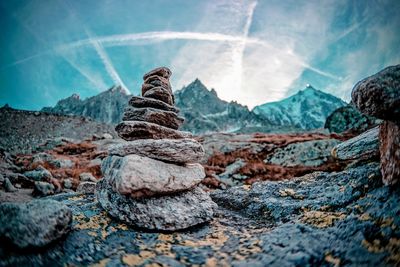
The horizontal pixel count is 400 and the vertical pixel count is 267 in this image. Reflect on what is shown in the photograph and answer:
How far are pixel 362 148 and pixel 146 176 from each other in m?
5.51

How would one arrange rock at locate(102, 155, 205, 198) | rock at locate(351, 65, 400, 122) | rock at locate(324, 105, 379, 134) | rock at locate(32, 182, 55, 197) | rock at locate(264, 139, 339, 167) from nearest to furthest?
rock at locate(351, 65, 400, 122)
rock at locate(102, 155, 205, 198)
rock at locate(32, 182, 55, 197)
rock at locate(264, 139, 339, 167)
rock at locate(324, 105, 379, 134)

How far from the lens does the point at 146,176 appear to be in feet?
14.9

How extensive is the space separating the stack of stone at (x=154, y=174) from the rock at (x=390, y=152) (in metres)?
3.71

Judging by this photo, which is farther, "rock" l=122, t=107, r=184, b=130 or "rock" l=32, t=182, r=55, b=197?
"rock" l=32, t=182, r=55, b=197

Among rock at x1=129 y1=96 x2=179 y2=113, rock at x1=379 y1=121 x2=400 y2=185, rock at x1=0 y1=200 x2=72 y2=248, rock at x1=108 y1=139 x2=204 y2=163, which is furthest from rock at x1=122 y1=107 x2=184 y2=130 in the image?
rock at x1=379 y1=121 x2=400 y2=185

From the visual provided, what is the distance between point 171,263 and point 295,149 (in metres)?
21.6

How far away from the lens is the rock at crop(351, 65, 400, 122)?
3301 mm

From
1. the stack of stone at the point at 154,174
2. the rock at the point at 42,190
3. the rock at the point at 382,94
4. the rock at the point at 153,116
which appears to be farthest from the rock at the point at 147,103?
the rock at the point at 42,190

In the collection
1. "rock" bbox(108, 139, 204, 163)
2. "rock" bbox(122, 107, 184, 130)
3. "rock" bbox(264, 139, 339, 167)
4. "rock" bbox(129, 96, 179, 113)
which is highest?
"rock" bbox(264, 139, 339, 167)

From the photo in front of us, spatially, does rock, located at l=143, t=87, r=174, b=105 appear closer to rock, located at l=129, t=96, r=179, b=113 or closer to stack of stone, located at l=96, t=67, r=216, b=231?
stack of stone, located at l=96, t=67, r=216, b=231

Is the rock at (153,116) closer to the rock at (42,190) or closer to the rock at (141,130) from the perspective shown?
the rock at (141,130)

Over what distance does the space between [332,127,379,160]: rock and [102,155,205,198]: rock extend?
157 inches

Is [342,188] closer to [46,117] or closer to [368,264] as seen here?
[368,264]

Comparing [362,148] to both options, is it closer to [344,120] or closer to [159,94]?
[159,94]
